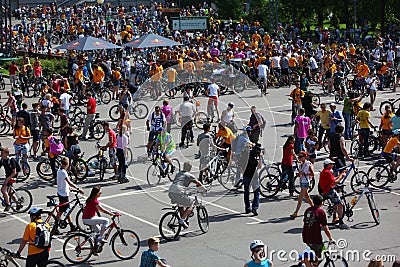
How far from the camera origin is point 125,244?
16.2 m

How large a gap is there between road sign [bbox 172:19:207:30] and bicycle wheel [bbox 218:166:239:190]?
1326 inches

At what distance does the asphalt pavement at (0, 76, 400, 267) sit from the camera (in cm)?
1616

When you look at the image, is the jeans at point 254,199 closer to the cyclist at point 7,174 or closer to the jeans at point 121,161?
the jeans at point 121,161

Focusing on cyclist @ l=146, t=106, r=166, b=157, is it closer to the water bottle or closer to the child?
the water bottle

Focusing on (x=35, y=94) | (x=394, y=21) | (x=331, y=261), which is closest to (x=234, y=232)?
(x=331, y=261)

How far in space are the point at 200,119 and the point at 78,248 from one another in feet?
47.8

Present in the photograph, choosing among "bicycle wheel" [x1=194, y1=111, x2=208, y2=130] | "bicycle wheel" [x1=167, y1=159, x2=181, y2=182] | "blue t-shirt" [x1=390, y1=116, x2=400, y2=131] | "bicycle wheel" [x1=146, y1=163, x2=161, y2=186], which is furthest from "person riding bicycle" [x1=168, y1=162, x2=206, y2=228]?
"bicycle wheel" [x1=194, y1=111, x2=208, y2=130]

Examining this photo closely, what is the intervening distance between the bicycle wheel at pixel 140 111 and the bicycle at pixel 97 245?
1580cm

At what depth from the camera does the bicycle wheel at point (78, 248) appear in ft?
52.2

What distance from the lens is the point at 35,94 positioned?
3850cm

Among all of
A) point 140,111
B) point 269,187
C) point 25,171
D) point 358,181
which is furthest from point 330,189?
point 140,111

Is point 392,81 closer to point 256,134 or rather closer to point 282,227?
point 256,134

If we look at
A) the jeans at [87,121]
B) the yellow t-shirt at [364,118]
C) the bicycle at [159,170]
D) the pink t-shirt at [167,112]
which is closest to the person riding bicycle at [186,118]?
the pink t-shirt at [167,112]

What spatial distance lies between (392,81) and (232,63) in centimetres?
761
